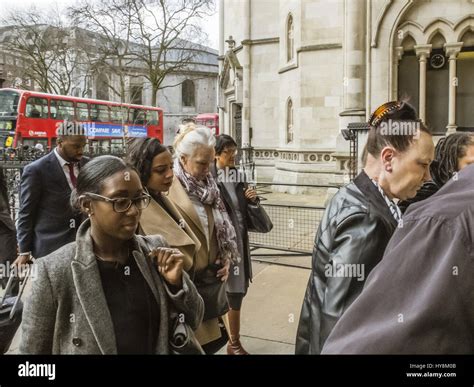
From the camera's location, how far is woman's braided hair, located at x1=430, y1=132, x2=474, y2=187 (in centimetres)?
339

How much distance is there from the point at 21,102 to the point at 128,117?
9938 mm

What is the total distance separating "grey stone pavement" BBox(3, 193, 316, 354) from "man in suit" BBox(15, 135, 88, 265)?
0.42m

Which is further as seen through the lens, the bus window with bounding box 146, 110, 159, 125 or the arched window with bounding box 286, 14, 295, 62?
the bus window with bounding box 146, 110, 159, 125

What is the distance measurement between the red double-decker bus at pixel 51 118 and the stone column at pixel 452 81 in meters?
12.1

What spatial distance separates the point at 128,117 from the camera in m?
32.2

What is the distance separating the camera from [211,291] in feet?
10.7

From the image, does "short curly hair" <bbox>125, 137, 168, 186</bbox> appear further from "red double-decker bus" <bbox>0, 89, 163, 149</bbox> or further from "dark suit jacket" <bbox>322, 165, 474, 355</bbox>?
"red double-decker bus" <bbox>0, 89, 163, 149</bbox>

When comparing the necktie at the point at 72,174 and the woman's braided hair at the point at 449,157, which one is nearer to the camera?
the woman's braided hair at the point at 449,157

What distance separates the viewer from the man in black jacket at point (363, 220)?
2.00 m

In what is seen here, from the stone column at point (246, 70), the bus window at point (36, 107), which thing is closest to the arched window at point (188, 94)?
the bus window at point (36, 107)

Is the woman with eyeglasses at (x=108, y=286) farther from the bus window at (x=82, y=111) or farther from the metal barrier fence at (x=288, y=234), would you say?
the bus window at (x=82, y=111)

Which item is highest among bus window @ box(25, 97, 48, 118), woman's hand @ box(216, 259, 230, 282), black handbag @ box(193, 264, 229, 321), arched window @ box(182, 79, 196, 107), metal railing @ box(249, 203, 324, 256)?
arched window @ box(182, 79, 196, 107)

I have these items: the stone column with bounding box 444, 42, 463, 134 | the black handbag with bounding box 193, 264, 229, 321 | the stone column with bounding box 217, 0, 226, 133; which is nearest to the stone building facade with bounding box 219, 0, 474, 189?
the stone column with bounding box 444, 42, 463, 134

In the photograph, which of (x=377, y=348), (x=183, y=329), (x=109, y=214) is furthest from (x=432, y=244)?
(x=109, y=214)
